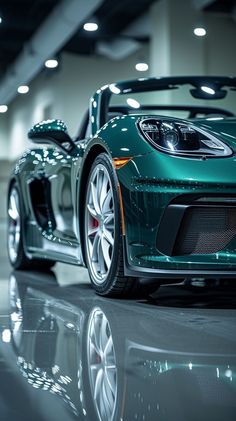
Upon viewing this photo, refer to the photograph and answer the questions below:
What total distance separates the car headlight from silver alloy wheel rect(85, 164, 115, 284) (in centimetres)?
32

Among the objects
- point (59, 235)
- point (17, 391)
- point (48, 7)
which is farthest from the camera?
point (48, 7)

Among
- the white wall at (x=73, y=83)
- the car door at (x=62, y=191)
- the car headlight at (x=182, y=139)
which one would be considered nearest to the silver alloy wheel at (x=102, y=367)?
the car headlight at (x=182, y=139)

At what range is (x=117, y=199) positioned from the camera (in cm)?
350

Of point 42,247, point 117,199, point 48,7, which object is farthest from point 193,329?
point 48,7

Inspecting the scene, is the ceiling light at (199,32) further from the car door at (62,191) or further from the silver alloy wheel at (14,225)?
the car door at (62,191)

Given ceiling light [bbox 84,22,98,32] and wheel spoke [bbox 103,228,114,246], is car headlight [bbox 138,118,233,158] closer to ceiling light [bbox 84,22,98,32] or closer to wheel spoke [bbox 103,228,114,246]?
wheel spoke [bbox 103,228,114,246]

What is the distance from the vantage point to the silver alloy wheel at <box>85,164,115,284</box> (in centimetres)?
367

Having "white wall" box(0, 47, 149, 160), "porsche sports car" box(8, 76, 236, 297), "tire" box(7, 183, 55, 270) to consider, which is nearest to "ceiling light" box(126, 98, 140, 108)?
"porsche sports car" box(8, 76, 236, 297)

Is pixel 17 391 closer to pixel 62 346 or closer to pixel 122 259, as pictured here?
pixel 62 346

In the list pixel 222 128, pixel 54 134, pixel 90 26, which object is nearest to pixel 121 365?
A: pixel 222 128

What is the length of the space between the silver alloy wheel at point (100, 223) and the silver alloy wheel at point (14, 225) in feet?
5.57

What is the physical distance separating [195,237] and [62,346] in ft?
3.07

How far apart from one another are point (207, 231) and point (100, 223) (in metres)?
0.68

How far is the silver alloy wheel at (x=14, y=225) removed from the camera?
18.4 feet
